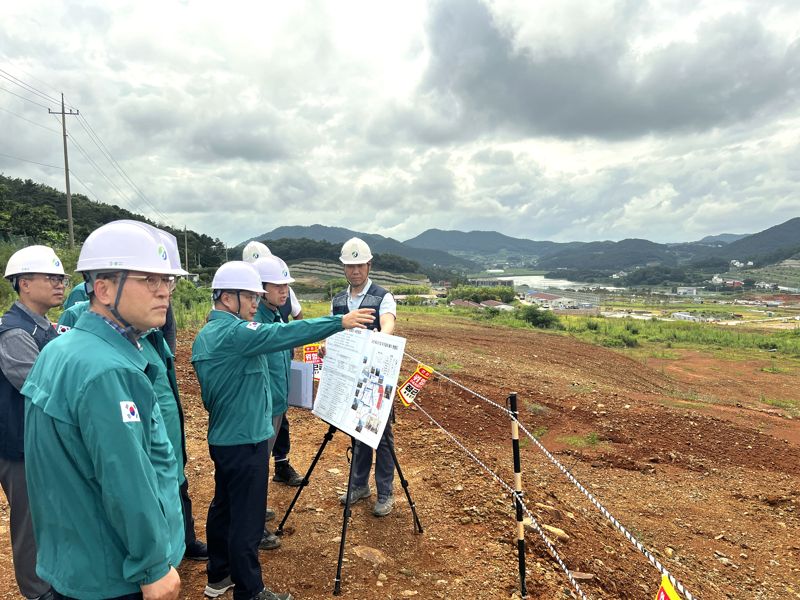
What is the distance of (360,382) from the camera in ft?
11.7

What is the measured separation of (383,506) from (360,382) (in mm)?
1544

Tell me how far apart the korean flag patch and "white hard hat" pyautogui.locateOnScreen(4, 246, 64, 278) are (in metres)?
2.35

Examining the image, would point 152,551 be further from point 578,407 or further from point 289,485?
point 578,407

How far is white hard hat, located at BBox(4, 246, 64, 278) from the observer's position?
3244 mm

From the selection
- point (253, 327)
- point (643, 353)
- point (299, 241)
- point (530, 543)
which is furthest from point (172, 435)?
point (299, 241)

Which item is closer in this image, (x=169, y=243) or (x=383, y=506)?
(x=169, y=243)

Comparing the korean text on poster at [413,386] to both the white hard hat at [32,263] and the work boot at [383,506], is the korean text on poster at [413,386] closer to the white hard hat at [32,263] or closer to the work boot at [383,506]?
the work boot at [383,506]

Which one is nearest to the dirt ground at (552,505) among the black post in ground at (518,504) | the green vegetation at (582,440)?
the green vegetation at (582,440)

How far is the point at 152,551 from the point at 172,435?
1.52 m

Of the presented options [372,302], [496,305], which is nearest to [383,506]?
[372,302]

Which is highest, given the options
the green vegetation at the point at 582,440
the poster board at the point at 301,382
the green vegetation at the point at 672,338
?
the poster board at the point at 301,382

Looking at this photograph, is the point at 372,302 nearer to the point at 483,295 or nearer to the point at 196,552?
the point at 196,552

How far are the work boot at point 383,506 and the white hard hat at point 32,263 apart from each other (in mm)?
3332

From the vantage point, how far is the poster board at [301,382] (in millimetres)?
4402
